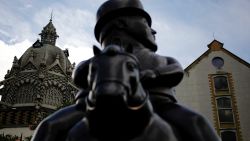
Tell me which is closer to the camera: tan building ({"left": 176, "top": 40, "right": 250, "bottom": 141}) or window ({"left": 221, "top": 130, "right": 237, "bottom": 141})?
window ({"left": 221, "top": 130, "right": 237, "bottom": 141})

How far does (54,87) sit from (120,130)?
39246 millimetres

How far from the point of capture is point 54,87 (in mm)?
39781

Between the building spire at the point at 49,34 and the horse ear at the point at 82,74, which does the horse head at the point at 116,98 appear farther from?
the building spire at the point at 49,34

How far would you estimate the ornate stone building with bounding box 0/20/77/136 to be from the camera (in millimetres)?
35594

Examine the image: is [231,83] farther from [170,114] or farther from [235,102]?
[170,114]

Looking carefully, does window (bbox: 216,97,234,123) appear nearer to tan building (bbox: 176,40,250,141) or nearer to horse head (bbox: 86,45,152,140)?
tan building (bbox: 176,40,250,141)

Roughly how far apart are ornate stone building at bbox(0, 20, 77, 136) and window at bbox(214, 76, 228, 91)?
17422mm

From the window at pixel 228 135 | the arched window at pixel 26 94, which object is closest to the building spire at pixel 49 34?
the arched window at pixel 26 94

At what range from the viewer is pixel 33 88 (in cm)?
3850

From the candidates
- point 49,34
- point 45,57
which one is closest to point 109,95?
point 45,57

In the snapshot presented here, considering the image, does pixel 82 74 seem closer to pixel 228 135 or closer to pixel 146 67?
pixel 146 67

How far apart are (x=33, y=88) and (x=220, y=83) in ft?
84.4

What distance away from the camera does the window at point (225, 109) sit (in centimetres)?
1845

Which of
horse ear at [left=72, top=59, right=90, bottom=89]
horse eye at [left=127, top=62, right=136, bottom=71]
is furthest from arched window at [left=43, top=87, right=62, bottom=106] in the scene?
horse eye at [left=127, top=62, right=136, bottom=71]
